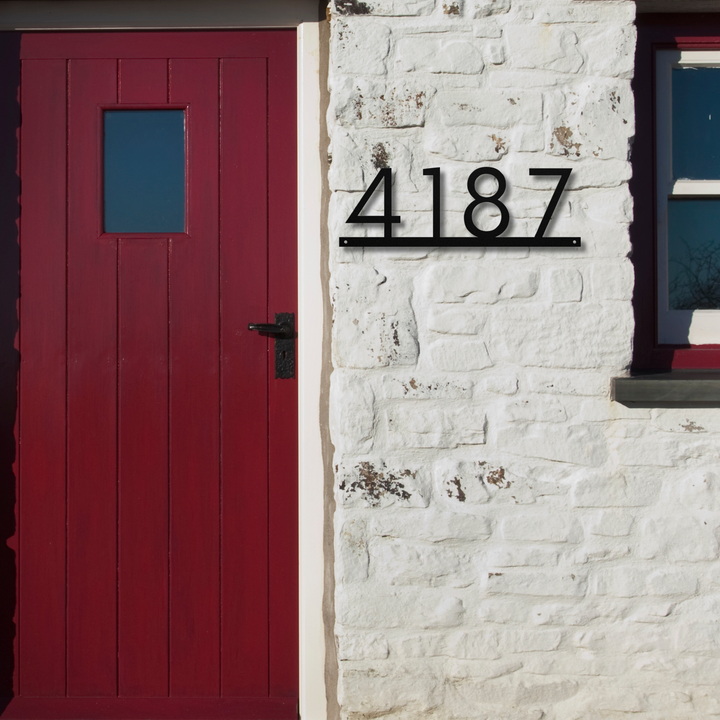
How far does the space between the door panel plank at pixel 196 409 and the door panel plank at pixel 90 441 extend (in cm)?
22

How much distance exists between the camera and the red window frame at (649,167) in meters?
2.37

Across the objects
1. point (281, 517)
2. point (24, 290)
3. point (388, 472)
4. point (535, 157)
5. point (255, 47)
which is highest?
point (255, 47)

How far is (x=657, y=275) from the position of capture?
94.0 inches

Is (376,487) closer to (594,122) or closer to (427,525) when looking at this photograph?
(427,525)

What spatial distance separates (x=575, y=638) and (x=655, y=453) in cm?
64

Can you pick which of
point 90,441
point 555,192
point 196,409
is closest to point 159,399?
point 196,409

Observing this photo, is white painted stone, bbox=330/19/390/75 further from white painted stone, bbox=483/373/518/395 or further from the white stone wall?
white painted stone, bbox=483/373/518/395

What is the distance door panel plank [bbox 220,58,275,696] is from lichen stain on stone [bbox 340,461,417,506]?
1.42 ft

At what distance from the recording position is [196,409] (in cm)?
238

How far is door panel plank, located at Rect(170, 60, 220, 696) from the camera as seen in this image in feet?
7.77

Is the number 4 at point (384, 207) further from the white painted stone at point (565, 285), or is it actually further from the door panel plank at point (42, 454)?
the door panel plank at point (42, 454)

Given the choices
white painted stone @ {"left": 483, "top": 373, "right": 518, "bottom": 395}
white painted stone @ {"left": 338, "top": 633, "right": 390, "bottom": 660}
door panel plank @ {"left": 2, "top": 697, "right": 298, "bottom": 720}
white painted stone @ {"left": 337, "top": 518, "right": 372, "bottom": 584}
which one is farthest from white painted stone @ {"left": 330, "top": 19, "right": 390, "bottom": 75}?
door panel plank @ {"left": 2, "top": 697, "right": 298, "bottom": 720}

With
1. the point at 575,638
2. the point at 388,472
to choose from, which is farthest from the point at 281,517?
the point at 575,638

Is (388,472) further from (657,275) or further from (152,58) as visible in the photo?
(152,58)
